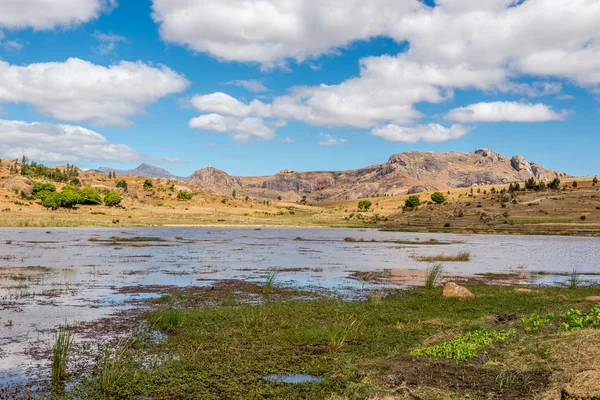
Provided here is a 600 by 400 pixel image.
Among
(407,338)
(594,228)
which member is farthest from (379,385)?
(594,228)

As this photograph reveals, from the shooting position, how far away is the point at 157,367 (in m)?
11.8

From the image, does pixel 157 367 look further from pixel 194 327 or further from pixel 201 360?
pixel 194 327

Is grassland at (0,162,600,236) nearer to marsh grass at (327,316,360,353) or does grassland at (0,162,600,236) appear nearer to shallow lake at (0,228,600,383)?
shallow lake at (0,228,600,383)

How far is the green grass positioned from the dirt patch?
580mm

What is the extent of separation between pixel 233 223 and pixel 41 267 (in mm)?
77931

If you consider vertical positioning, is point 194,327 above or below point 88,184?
below

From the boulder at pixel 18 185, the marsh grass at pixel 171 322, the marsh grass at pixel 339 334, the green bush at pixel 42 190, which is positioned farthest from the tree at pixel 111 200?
the marsh grass at pixel 339 334

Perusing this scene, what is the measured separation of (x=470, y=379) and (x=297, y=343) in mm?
5189

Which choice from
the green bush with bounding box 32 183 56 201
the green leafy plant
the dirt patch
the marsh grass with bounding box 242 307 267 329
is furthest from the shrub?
the dirt patch

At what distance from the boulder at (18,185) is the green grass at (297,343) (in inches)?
4080

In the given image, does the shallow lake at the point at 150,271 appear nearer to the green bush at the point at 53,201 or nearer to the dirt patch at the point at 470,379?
the dirt patch at the point at 470,379

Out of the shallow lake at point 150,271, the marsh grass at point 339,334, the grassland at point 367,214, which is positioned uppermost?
the grassland at point 367,214

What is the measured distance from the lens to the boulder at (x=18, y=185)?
108m

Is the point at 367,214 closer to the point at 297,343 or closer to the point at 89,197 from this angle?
the point at 89,197
